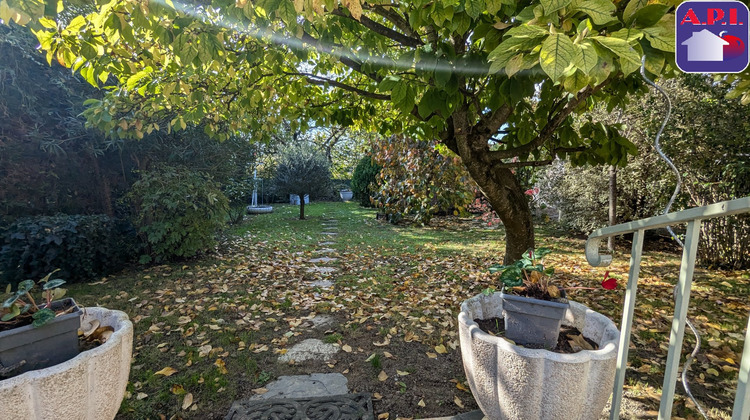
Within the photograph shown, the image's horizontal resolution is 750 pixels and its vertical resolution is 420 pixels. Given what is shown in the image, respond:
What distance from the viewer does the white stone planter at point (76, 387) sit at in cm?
128

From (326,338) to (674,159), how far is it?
5.49 m

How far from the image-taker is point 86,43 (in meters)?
2.11

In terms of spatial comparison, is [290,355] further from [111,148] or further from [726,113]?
[726,113]

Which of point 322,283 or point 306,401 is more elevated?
point 322,283

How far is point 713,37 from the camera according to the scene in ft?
5.84

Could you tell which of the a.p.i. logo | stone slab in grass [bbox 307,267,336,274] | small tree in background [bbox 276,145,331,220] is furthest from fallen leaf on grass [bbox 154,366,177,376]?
small tree in background [bbox 276,145,331,220]

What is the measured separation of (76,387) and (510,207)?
3.60 m

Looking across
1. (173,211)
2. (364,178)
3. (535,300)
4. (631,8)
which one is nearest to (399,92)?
(631,8)

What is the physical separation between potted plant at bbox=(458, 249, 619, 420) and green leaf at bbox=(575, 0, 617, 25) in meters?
1.14

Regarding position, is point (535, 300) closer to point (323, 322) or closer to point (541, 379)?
point (541, 379)

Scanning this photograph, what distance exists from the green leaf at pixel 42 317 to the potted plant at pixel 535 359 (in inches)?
72.7

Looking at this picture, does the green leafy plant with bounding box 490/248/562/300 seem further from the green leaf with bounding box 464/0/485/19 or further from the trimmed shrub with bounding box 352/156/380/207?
the trimmed shrub with bounding box 352/156/380/207

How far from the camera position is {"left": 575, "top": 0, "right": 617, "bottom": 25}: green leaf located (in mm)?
997

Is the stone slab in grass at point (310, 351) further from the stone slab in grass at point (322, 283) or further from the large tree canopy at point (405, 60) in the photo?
the large tree canopy at point (405, 60)
